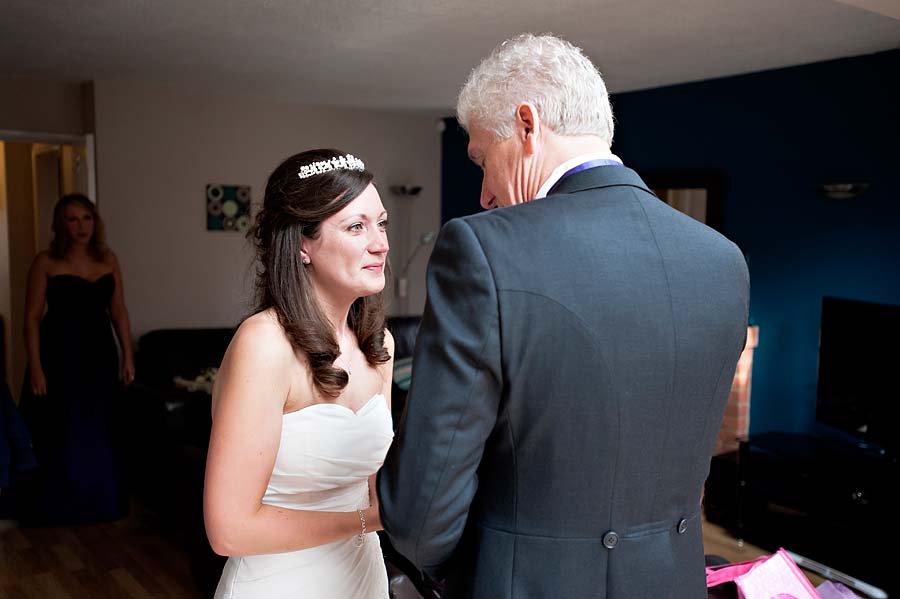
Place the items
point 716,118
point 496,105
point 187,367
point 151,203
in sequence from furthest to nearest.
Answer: point 151,203 → point 187,367 → point 716,118 → point 496,105

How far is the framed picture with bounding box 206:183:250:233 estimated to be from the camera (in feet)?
21.0

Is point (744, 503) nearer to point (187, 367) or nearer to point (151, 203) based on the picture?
point (187, 367)

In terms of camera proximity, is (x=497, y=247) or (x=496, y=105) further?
(x=496, y=105)

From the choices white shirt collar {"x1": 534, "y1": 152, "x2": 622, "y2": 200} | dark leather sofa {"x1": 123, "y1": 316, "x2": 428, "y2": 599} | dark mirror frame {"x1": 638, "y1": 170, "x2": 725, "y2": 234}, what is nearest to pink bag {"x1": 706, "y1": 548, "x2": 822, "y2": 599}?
dark leather sofa {"x1": 123, "y1": 316, "x2": 428, "y2": 599}

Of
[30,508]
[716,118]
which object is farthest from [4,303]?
[716,118]

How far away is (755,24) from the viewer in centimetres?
374

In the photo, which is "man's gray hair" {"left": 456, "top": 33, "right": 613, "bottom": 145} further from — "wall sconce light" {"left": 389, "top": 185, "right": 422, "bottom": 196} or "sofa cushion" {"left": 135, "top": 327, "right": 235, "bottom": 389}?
"wall sconce light" {"left": 389, "top": 185, "right": 422, "bottom": 196}

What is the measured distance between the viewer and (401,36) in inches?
162

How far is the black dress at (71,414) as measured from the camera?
14.7 ft

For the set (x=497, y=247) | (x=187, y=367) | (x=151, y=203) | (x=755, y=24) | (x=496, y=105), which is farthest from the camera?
(x=151, y=203)

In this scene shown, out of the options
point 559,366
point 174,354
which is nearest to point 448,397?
point 559,366

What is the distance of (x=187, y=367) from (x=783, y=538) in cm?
410

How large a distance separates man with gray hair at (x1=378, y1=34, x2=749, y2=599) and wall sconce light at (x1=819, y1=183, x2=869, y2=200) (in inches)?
147

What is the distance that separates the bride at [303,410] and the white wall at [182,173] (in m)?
4.10
